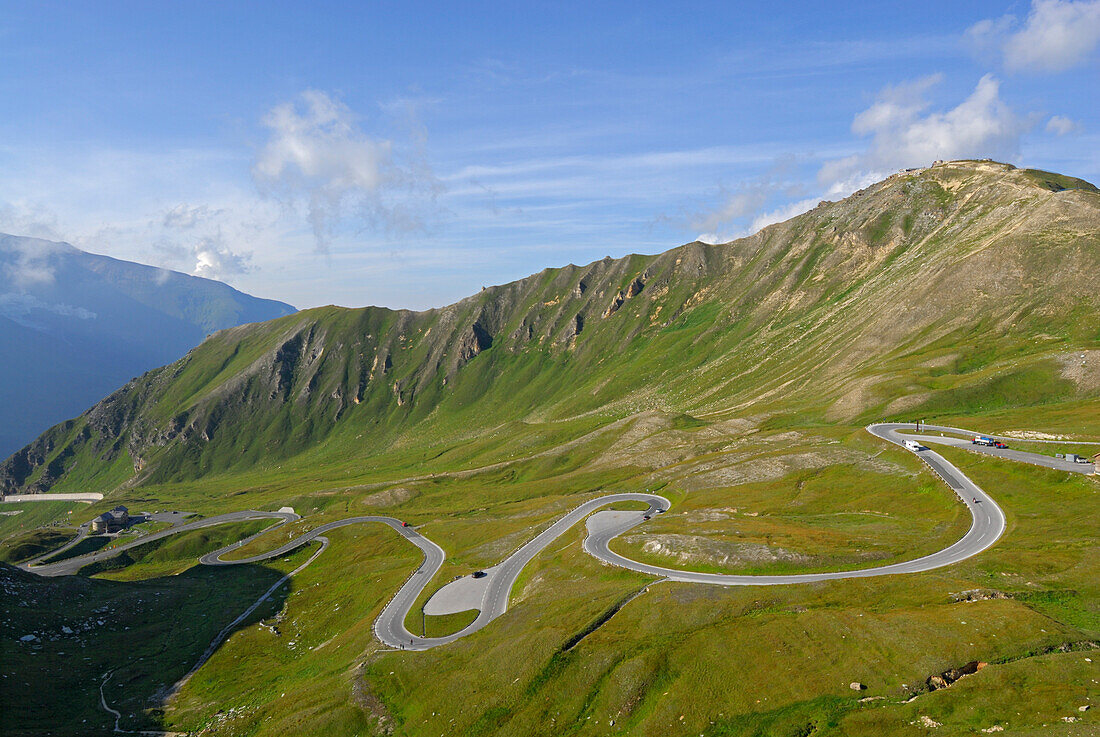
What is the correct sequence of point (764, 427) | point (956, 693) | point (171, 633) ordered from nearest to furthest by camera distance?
point (956, 693)
point (171, 633)
point (764, 427)

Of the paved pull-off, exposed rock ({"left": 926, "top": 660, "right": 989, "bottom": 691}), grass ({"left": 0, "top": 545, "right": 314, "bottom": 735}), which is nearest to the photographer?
exposed rock ({"left": 926, "top": 660, "right": 989, "bottom": 691})

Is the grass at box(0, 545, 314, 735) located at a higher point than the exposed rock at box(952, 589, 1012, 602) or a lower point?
lower

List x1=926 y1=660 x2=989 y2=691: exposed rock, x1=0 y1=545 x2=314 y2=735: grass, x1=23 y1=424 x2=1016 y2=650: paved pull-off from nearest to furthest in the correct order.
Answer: x1=926 y1=660 x2=989 y2=691: exposed rock < x1=23 y1=424 x2=1016 y2=650: paved pull-off < x1=0 y1=545 x2=314 y2=735: grass

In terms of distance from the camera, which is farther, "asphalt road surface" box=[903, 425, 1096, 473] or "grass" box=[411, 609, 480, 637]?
"asphalt road surface" box=[903, 425, 1096, 473]

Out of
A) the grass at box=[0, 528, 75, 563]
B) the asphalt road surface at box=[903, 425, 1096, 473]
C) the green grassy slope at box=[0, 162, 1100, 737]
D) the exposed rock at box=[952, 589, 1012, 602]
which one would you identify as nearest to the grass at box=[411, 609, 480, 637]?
the green grassy slope at box=[0, 162, 1100, 737]

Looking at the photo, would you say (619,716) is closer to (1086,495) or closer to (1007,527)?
(1007,527)

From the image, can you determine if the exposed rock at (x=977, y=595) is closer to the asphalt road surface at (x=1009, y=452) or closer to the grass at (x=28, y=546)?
the asphalt road surface at (x=1009, y=452)

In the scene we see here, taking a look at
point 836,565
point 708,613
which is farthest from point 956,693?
point 836,565

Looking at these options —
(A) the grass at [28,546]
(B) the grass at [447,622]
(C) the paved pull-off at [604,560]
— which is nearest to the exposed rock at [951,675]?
(C) the paved pull-off at [604,560]

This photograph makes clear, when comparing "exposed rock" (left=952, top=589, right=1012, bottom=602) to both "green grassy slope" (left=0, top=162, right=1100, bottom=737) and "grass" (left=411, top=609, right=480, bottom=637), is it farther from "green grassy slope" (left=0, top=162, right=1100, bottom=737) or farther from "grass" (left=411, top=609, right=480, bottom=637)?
"grass" (left=411, top=609, right=480, bottom=637)

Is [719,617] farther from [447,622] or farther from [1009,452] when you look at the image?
[1009,452]

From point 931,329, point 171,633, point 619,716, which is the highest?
point 931,329
